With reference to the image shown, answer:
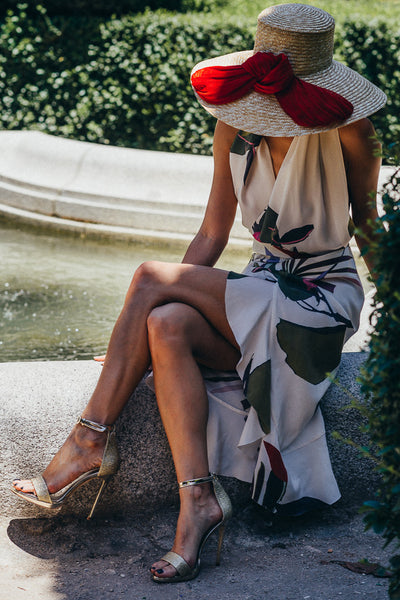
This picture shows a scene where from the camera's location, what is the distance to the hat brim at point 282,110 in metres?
2.56

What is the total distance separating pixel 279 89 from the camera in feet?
8.52

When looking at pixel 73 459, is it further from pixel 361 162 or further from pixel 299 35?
pixel 299 35

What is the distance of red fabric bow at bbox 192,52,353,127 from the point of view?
2541 mm

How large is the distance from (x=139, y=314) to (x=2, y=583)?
867mm

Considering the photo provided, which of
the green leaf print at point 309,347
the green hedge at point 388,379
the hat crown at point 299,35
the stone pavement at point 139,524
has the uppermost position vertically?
the hat crown at point 299,35

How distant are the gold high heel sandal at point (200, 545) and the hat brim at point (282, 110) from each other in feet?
3.75

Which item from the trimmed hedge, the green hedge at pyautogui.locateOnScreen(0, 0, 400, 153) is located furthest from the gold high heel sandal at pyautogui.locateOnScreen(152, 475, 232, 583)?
the trimmed hedge

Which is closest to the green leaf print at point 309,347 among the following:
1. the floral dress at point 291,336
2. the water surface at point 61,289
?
the floral dress at point 291,336

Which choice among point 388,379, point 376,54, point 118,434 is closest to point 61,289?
point 118,434

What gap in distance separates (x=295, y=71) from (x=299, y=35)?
0.12 m

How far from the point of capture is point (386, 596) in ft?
7.07

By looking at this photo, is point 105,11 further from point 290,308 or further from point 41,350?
point 290,308

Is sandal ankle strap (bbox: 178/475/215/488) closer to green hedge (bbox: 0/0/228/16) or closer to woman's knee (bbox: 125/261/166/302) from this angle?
woman's knee (bbox: 125/261/166/302)

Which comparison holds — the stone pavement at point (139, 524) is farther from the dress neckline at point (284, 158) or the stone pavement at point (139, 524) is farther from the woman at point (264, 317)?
the dress neckline at point (284, 158)
